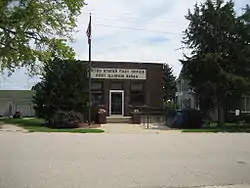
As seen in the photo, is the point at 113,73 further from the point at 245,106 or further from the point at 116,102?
the point at 245,106

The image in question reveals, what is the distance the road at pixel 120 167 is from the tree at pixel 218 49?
19.0 m

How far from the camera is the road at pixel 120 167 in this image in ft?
34.5

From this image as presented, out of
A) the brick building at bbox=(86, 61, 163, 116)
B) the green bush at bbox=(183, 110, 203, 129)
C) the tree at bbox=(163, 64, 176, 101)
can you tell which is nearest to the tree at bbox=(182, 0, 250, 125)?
the green bush at bbox=(183, 110, 203, 129)

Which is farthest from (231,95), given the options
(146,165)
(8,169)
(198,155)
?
(8,169)

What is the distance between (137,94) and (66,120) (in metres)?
15.3

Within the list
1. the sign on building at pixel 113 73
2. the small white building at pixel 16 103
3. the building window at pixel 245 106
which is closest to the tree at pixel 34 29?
the sign on building at pixel 113 73

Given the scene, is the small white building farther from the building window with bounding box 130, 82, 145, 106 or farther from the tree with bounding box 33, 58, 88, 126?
the tree with bounding box 33, 58, 88, 126

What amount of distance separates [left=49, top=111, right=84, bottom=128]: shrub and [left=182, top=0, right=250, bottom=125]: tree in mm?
10365

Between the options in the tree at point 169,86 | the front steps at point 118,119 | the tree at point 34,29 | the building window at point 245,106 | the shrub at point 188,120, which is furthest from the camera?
the tree at point 169,86

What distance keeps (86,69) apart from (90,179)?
27.4 meters

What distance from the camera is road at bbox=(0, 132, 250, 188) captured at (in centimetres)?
1052

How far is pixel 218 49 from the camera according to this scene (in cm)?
3784

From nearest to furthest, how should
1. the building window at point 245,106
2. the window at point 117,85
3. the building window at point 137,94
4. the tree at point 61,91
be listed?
the tree at point 61,91 → the window at point 117,85 → the building window at point 137,94 → the building window at point 245,106

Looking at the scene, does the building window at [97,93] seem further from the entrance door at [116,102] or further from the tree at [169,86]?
the tree at [169,86]
